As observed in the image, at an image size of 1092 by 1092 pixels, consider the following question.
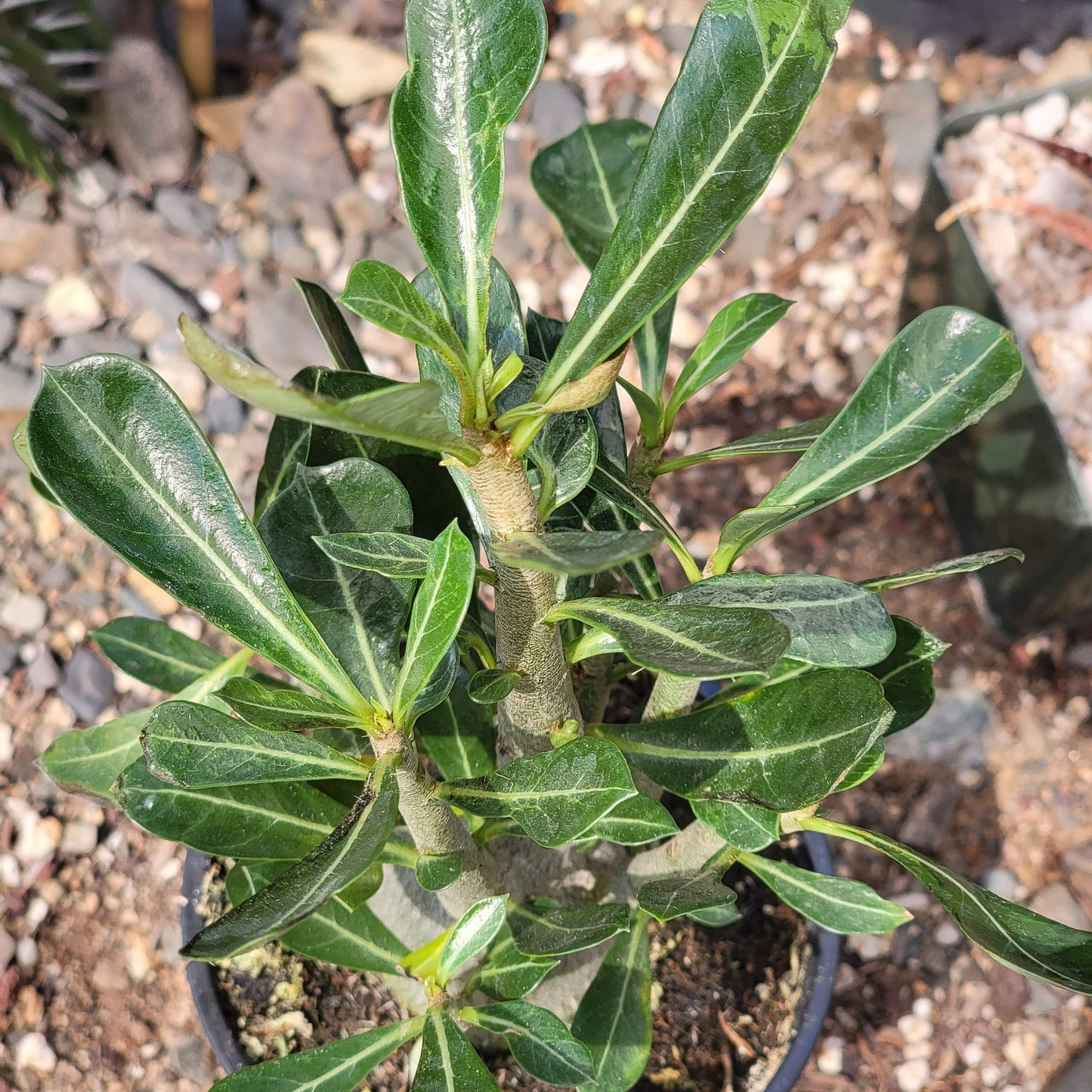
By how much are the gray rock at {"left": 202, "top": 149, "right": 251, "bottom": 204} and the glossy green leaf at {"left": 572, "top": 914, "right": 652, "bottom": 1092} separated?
1687 mm

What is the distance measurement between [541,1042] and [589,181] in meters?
0.63

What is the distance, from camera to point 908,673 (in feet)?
2.57

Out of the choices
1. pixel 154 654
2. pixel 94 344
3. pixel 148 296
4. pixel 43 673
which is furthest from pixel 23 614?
pixel 154 654

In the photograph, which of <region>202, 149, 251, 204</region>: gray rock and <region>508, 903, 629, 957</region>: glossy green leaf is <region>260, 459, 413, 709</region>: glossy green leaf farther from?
<region>202, 149, 251, 204</region>: gray rock

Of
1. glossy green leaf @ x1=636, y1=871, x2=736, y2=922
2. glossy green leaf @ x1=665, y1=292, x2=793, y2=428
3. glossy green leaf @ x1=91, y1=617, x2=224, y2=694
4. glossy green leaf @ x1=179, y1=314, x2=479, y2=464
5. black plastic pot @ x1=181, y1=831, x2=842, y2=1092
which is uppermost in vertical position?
glossy green leaf @ x1=179, y1=314, x2=479, y2=464

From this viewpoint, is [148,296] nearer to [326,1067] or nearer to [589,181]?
[589,181]

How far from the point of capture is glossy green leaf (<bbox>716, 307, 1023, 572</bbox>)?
591 millimetres

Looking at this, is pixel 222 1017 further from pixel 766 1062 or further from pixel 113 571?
pixel 113 571

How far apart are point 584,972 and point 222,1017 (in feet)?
1.17

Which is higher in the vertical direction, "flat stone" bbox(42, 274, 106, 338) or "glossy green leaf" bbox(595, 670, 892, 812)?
"glossy green leaf" bbox(595, 670, 892, 812)

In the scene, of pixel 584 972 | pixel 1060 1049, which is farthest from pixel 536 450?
pixel 1060 1049

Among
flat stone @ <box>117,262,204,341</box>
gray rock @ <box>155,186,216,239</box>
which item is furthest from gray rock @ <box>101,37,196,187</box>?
flat stone @ <box>117,262,204,341</box>

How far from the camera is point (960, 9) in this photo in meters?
2.19

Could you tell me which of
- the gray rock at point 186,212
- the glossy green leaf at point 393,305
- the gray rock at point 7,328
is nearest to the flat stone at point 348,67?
the gray rock at point 186,212
